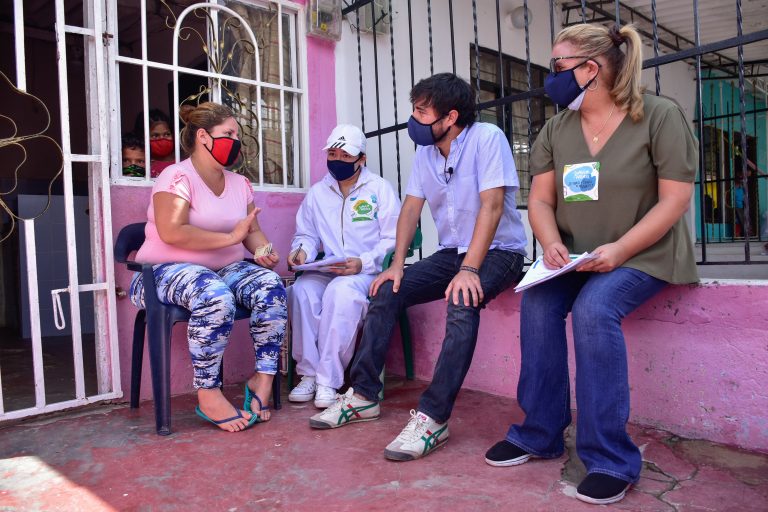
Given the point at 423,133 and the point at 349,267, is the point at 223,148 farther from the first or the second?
the point at 423,133

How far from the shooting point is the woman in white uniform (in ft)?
10.0

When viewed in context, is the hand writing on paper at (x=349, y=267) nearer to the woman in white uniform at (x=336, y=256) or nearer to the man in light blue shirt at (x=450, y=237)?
the woman in white uniform at (x=336, y=256)

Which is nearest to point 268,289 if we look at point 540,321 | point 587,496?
point 540,321

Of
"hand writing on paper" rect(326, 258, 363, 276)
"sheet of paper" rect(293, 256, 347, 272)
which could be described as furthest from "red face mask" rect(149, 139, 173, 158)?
"hand writing on paper" rect(326, 258, 363, 276)

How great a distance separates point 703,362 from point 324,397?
65.5 inches

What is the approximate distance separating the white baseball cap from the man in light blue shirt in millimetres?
486

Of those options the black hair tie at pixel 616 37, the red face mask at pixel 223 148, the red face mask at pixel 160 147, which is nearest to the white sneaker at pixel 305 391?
the red face mask at pixel 223 148

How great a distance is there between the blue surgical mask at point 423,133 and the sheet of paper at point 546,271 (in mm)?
791

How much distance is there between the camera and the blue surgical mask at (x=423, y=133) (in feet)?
8.96

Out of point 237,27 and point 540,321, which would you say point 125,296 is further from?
point 540,321

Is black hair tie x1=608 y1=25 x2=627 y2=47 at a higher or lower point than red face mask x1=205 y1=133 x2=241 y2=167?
higher

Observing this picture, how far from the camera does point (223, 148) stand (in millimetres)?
2977

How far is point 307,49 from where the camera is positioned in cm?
400

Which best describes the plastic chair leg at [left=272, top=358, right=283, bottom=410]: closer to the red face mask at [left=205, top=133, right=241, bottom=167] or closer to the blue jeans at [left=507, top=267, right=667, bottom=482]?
the red face mask at [left=205, top=133, right=241, bottom=167]
